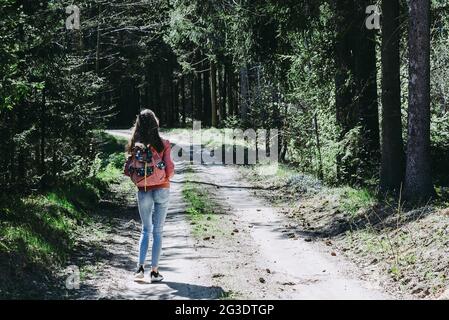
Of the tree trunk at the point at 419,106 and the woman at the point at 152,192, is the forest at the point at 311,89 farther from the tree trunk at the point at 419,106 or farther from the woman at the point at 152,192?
the woman at the point at 152,192

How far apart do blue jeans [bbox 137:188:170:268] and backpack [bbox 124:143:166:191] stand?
0.14 metres

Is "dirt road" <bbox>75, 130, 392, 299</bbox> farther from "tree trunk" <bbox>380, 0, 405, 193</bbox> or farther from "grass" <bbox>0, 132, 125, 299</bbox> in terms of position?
"tree trunk" <bbox>380, 0, 405, 193</bbox>

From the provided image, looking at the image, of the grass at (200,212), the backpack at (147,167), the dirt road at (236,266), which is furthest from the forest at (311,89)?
the grass at (200,212)

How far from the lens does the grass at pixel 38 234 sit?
718cm

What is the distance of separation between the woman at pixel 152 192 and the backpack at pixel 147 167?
5cm

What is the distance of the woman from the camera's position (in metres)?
7.41

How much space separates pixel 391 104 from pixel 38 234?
7928mm

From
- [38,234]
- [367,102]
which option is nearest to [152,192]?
[38,234]

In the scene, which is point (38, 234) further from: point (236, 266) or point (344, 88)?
point (344, 88)

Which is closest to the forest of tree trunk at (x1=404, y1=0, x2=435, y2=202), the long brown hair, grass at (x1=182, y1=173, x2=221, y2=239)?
tree trunk at (x1=404, y1=0, x2=435, y2=202)
